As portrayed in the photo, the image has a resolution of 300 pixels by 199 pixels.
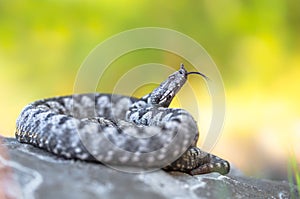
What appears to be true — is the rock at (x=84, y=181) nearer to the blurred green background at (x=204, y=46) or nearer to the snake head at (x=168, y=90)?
the snake head at (x=168, y=90)

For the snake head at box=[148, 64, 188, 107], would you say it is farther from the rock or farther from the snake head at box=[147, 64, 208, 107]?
the rock

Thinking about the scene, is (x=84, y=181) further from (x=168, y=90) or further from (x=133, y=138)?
(x=168, y=90)

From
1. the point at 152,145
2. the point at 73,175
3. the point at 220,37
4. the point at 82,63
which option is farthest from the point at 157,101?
the point at 220,37

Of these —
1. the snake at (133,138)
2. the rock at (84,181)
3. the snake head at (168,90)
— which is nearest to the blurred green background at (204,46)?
the snake head at (168,90)

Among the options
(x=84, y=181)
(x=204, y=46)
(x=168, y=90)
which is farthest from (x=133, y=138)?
(x=204, y=46)

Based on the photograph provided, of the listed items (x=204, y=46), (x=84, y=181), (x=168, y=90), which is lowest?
(x=84, y=181)

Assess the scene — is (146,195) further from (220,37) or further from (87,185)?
(220,37)

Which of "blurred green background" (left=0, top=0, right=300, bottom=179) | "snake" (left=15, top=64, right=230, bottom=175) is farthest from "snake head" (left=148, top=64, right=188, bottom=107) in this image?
"blurred green background" (left=0, top=0, right=300, bottom=179)
